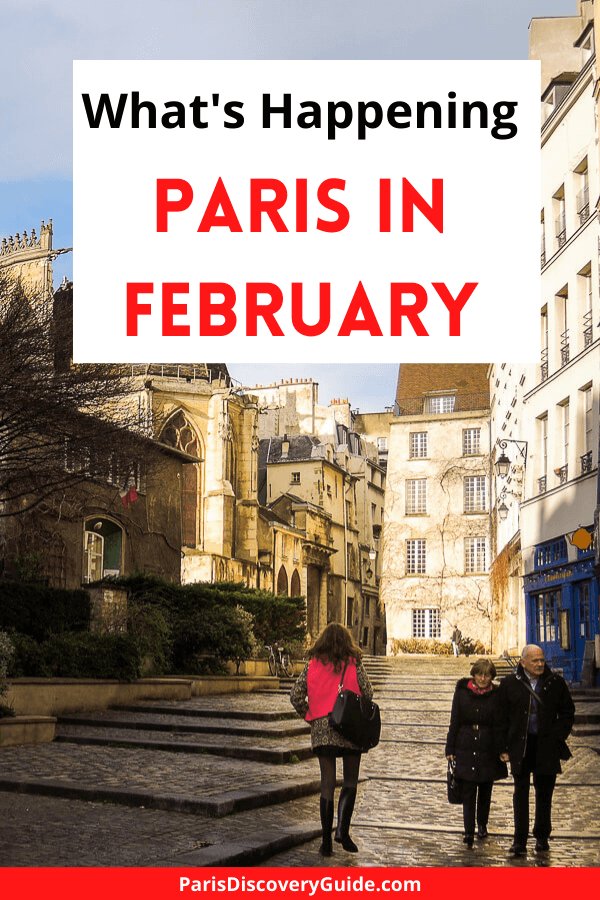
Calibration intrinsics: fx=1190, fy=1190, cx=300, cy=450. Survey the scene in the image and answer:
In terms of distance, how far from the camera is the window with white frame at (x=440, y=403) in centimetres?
6306

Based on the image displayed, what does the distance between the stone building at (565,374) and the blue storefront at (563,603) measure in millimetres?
28

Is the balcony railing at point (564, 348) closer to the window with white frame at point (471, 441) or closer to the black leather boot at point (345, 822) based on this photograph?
the black leather boot at point (345, 822)

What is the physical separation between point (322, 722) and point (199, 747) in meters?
6.88

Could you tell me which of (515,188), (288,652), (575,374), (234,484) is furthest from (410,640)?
(515,188)

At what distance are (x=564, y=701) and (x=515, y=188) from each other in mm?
4566

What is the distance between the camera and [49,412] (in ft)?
67.7

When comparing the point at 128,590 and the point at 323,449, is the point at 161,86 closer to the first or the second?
the point at 128,590

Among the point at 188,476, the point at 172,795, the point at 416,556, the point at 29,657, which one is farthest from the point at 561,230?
the point at 416,556

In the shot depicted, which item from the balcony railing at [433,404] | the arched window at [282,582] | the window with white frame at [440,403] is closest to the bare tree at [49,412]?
the balcony railing at [433,404]

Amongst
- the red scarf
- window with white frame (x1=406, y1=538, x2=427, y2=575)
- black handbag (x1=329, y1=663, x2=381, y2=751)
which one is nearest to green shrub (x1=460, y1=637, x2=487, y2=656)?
window with white frame (x1=406, y1=538, x2=427, y2=575)

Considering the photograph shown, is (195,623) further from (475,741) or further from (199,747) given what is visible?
(475,741)

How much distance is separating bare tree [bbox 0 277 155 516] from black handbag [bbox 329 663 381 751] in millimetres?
11883

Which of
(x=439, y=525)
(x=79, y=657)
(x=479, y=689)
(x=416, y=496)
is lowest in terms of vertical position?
(x=79, y=657)
